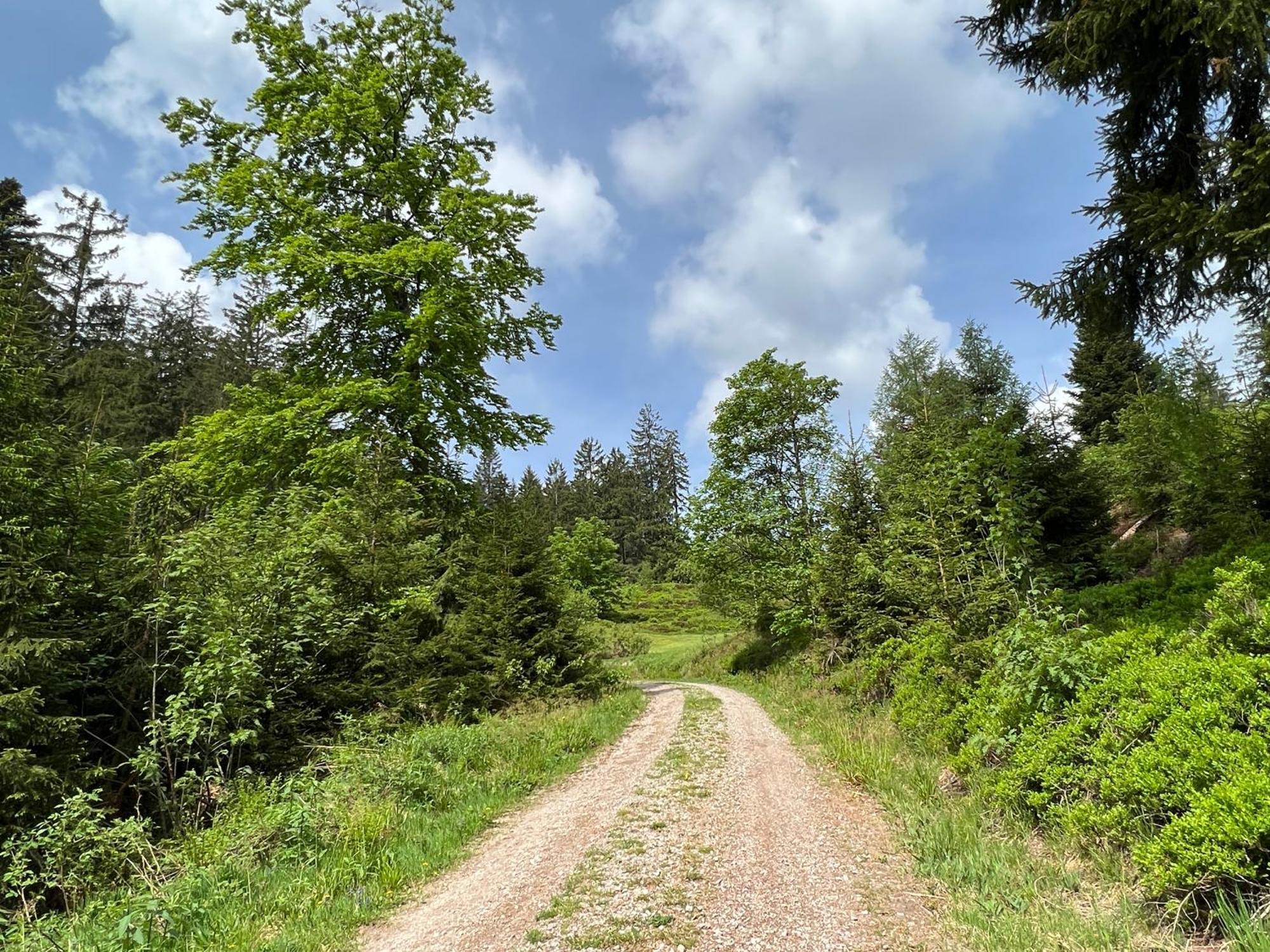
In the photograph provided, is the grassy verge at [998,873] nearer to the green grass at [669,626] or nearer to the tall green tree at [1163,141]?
the tall green tree at [1163,141]

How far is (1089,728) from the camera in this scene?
5141 millimetres

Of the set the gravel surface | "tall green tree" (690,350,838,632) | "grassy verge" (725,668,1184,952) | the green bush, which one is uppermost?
"tall green tree" (690,350,838,632)

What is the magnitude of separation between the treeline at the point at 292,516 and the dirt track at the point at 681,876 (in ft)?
12.8

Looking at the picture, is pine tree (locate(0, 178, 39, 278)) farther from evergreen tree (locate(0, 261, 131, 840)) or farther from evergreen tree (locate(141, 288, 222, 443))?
evergreen tree (locate(0, 261, 131, 840))

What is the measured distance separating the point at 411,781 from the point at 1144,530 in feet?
58.9

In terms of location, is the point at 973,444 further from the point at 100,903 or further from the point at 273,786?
the point at 100,903

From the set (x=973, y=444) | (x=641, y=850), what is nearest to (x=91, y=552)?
(x=641, y=850)

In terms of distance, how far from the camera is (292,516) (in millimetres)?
11086

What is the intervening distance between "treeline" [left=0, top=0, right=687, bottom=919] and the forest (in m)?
0.08

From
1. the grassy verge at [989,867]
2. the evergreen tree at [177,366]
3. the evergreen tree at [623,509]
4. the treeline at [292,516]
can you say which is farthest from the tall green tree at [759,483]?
the evergreen tree at [623,509]

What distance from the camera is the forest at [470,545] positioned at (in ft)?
17.3

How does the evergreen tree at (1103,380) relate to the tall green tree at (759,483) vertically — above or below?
above

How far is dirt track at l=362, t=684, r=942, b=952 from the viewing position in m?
4.20

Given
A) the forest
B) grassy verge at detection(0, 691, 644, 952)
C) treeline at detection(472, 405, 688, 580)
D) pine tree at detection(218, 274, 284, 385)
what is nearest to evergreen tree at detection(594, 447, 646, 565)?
treeline at detection(472, 405, 688, 580)
